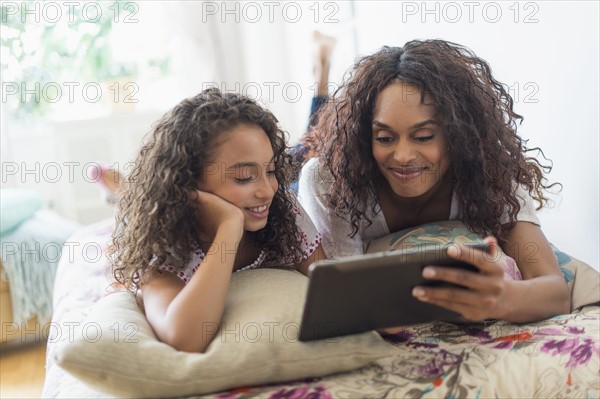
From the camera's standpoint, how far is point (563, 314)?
120 cm

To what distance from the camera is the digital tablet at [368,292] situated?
87cm

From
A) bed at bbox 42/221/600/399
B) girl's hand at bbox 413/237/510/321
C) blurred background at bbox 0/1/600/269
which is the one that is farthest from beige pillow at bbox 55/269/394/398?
blurred background at bbox 0/1/600/269

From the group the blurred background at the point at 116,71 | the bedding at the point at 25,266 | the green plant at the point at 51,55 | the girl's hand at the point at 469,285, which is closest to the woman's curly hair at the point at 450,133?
the girl's hand at the point at 469,285

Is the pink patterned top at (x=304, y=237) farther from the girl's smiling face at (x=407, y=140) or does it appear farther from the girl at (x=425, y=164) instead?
the girl's smiling face at (x=407, y=140)

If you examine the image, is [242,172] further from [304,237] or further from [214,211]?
[304,237]

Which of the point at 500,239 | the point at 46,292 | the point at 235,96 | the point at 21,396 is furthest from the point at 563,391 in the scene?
the point at 46,292

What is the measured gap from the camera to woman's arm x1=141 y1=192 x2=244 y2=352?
998 millimetres

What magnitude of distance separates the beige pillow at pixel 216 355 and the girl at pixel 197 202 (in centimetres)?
8

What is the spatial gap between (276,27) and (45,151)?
1.60 meters

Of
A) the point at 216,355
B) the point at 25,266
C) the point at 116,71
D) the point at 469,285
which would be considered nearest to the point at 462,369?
the point at 469,285

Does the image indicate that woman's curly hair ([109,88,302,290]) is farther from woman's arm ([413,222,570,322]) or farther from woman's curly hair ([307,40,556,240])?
woman's arm ([413,222,570,322])

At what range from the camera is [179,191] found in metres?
1.15

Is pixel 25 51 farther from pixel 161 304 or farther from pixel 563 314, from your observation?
pixel 563 314

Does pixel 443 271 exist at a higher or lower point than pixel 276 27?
lower
